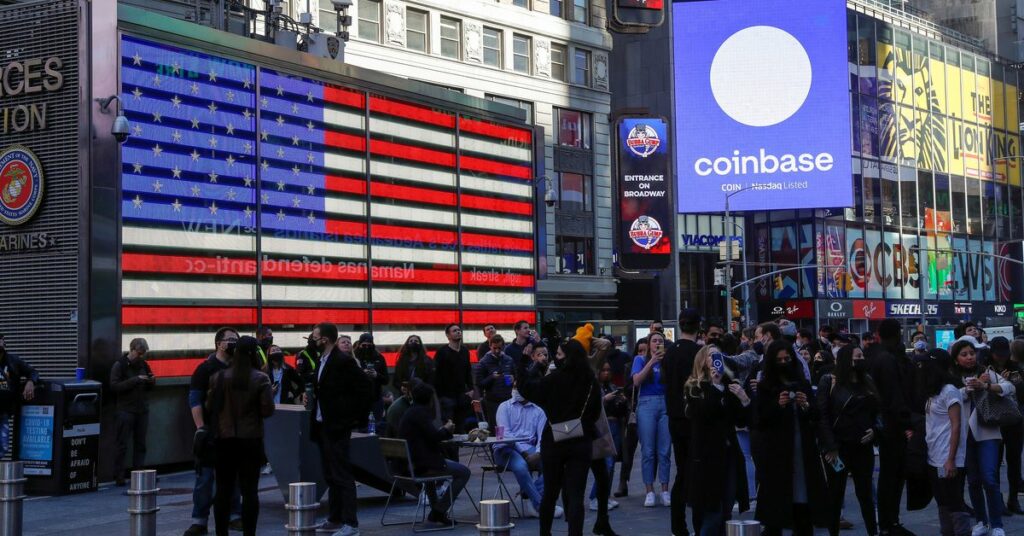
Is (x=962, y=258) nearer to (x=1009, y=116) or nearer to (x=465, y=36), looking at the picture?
(x=1009, y=116)

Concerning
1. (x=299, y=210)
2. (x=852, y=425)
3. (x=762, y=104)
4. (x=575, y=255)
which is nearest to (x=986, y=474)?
(x=852, y=425)

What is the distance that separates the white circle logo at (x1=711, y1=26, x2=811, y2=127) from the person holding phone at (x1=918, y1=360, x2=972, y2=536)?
49.9 m

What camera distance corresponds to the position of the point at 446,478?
40.9 ft

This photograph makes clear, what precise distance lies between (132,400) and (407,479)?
5.64 metres

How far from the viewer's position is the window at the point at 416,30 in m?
48.4

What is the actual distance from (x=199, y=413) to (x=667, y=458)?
5.39m

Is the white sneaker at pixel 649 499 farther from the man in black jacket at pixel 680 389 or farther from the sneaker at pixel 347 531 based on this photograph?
the sneaker at pixel 347 531

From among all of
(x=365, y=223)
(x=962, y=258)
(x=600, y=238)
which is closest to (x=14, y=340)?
(x=365, y=223)

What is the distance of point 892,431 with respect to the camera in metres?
11.3

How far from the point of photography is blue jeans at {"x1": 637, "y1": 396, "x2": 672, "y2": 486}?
14.1m

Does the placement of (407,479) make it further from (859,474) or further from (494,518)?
(494,518)

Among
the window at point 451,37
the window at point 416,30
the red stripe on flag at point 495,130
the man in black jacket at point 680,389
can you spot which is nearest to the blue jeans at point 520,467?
the man in black jacket at point 680,389

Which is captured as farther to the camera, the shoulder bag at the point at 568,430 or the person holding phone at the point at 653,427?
the person holding phone at the point at 653,427

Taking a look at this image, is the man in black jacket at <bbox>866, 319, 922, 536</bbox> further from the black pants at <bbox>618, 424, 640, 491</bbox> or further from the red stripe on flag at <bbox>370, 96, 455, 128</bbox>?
the red stripe on flag at <bbox>370, 96, 455, 128</bbox>
